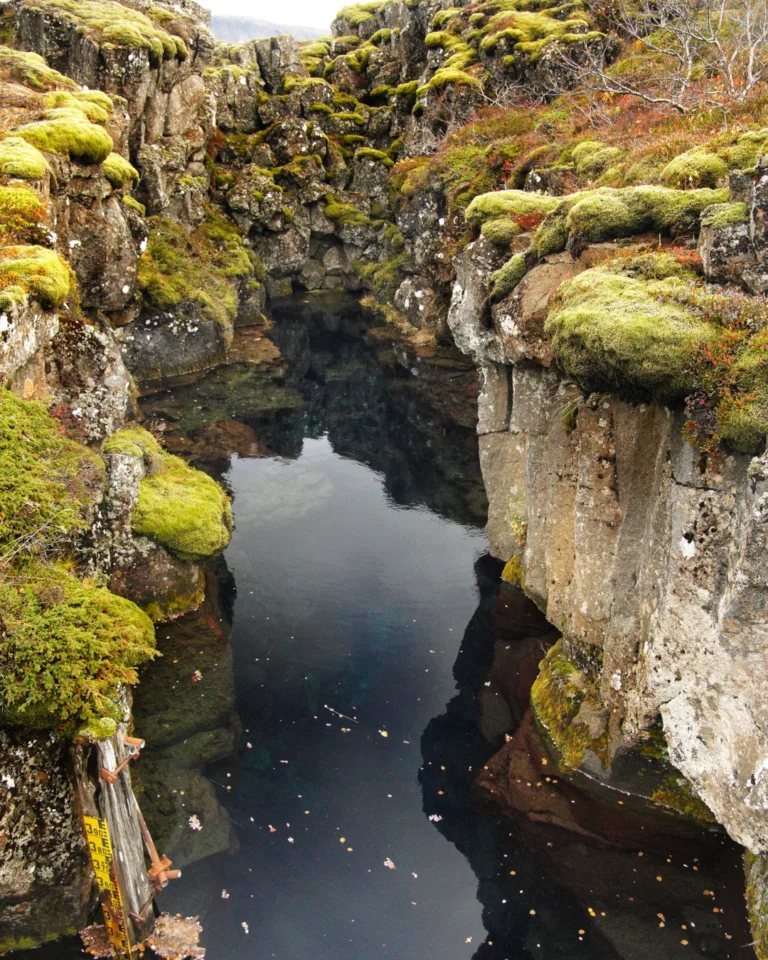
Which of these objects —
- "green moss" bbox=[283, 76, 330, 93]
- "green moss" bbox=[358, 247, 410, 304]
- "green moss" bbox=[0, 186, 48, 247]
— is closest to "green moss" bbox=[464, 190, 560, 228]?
"green moss" bbox=[0, 186, 48, 247]

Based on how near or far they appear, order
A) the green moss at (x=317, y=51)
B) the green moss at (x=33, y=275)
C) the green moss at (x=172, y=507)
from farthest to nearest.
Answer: the green moss at (x=317, y=51), the green moss at (x=172, y=507), the green moss at (x=33, y=275)

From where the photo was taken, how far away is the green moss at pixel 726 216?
1225cm

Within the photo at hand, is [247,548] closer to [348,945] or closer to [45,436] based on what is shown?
[45,436]

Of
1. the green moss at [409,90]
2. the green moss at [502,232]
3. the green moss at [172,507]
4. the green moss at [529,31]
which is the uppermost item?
the green moss at [529,31]

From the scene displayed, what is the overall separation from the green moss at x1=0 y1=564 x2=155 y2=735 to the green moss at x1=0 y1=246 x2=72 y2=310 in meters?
6.01

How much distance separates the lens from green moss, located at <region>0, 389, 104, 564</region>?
1207 cm

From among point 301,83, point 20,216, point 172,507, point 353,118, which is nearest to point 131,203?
point 20,216

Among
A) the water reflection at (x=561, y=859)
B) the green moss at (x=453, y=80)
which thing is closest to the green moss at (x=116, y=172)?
the water reflection at (x=561, y=859)

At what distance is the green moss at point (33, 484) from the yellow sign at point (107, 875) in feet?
13.6

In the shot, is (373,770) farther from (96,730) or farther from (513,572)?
(513,572)

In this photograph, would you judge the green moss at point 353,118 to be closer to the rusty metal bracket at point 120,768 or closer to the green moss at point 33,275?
the green moss at point 33,275

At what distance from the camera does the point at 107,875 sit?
404 inches

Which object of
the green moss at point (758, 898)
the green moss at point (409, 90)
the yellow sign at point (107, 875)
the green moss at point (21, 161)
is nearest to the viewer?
the yellow sign at point (107, 875)

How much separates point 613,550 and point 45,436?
36.9 feet
